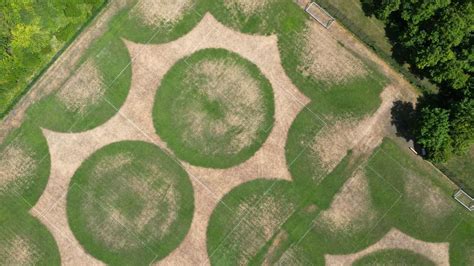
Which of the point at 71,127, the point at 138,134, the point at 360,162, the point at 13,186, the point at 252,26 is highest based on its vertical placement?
the point at 252,26

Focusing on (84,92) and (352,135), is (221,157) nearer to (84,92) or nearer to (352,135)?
(352,135)

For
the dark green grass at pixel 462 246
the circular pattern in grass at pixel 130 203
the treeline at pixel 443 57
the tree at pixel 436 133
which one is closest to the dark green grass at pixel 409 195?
the dark green grass at pixel 462 246

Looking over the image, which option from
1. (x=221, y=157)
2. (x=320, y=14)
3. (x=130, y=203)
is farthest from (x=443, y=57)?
(x=130, y=203)

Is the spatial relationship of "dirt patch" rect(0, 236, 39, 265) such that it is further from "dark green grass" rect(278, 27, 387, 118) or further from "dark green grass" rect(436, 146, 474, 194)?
"dark green grass" rect(436, 146, 474, 194)

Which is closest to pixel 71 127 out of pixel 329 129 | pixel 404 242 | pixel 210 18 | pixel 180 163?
pixel 180 163

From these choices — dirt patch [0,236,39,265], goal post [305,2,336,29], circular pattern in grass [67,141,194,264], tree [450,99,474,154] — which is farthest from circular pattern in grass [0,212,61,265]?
tree [450,99,474,154]

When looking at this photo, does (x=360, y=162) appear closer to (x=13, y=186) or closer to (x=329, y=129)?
(x=329, y=129)
